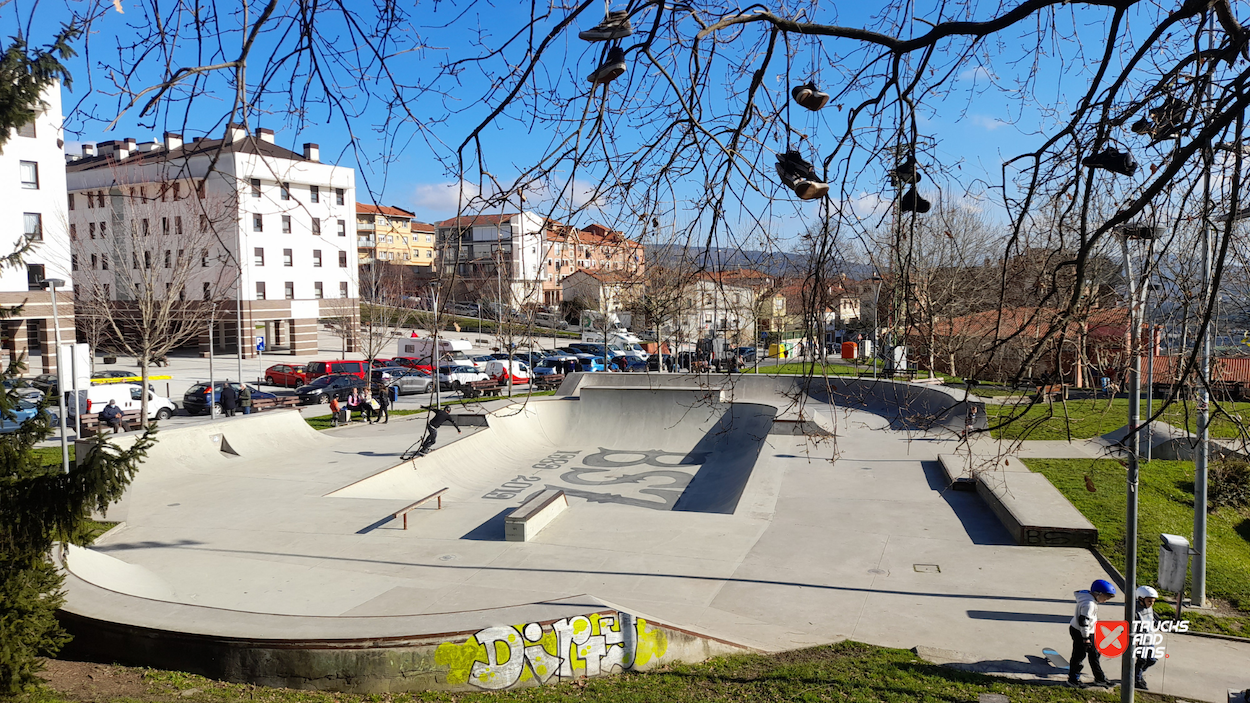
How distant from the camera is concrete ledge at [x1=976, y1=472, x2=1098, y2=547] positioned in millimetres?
10031

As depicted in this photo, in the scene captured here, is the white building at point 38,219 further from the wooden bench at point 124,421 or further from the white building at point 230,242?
the wooden bench at point 124,421

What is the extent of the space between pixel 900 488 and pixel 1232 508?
17.9ft

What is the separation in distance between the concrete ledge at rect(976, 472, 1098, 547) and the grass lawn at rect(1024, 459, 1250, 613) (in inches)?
16.8

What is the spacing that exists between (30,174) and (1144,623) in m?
35.6

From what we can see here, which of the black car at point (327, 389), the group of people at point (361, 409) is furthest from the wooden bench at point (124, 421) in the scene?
the black car at point (327, 389)

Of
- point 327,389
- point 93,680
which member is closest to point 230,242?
point 327,389

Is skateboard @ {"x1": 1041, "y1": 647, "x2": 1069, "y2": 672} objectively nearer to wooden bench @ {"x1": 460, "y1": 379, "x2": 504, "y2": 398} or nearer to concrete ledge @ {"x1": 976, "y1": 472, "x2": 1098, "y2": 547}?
concrete ledge @ {"x1": 976, "y1": 472, "x2": 1098, "y2": 547}

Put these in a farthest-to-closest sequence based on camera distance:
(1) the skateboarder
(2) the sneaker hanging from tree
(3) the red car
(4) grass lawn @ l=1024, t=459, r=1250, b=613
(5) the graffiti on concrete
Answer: (3) the red car → (4) grass lawn @ l=1024, t=459, r=1250, b=613 → (5) the graffiti on concrete → (1) the skateboarder → (2) the sneaker hanging from tree

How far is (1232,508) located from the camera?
12508 mm

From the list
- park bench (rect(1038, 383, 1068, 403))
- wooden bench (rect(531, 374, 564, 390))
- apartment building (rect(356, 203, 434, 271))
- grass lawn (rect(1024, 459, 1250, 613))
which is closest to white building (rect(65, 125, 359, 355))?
apartment building (rect(356, 203, 434, 271))

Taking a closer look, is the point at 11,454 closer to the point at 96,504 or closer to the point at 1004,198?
the point at 96,504

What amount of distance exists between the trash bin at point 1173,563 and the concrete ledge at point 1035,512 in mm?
1215

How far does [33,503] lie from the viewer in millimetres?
6340

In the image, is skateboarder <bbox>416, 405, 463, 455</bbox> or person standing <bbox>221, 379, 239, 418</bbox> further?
person standing <bbox>221, 379, 239, 418</bbox>
